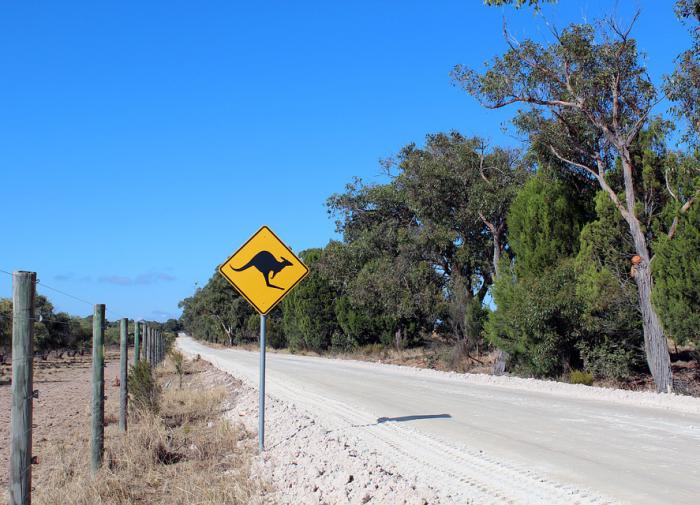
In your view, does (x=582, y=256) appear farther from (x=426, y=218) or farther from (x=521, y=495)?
Result: (x=521, y=495)

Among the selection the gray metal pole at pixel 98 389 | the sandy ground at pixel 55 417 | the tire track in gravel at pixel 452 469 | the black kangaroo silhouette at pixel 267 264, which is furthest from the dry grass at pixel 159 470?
the black kangaroo silhouette at pixel 267 264

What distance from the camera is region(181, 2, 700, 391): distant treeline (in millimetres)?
18641

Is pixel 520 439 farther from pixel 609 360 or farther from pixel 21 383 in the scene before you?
pixel 609 360

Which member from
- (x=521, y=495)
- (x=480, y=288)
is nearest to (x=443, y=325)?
(x=480, y=288)

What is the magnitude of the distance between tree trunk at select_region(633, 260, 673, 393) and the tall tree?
1.0 inches

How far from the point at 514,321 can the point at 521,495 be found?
17.0 m

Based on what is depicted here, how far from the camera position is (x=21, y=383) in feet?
20.5

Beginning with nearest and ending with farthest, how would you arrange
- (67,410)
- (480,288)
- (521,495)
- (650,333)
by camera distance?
(521,495), (650,333), (67,410), (480,288)

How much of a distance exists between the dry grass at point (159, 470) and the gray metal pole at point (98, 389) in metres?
0.26

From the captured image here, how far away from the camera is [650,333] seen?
19047 millimetres

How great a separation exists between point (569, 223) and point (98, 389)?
1890 centimetres

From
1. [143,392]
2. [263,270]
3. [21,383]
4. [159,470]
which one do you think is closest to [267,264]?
[263,270]

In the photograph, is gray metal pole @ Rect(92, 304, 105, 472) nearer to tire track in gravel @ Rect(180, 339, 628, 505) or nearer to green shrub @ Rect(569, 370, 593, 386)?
tire track in gravel @ Rect(180, 339, 628, 505)

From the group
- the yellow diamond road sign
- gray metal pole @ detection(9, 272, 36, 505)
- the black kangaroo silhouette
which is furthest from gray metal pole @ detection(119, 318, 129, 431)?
gray metal pole @ detection(9, 272, 36, 505)
